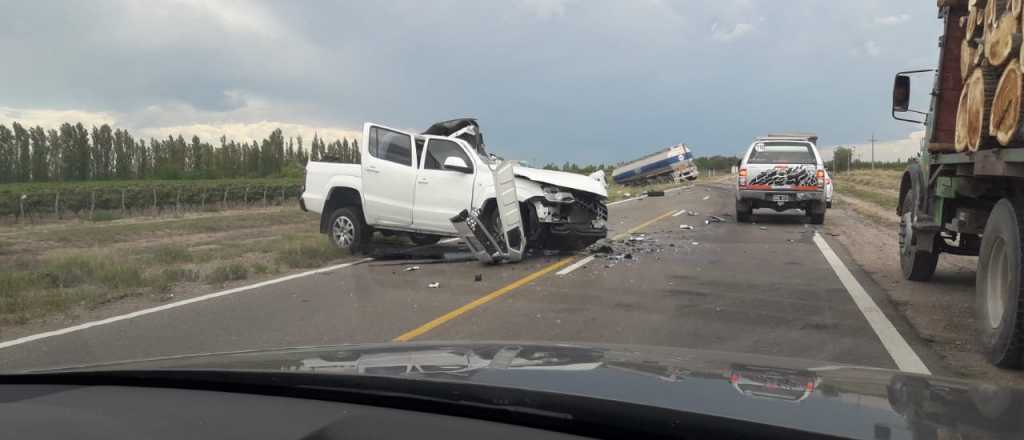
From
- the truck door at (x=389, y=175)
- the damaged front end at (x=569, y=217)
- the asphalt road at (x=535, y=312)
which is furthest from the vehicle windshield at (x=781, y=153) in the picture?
the truck door at (x=389, y=175)

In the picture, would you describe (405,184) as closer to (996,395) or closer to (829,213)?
(996,395)

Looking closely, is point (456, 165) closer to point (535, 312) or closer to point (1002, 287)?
point (535, 312)

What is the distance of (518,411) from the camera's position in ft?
7.26

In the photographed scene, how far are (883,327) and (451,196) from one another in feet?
22.6

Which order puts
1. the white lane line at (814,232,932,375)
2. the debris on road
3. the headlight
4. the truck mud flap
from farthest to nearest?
the debris on road < the headlight < the truck mud flap < the white lane line at (814,232,932,375)

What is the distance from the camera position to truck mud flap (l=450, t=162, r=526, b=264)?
431 inches

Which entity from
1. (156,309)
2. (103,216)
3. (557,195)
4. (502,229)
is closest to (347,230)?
(502,229)

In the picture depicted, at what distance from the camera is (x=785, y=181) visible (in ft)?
60.0

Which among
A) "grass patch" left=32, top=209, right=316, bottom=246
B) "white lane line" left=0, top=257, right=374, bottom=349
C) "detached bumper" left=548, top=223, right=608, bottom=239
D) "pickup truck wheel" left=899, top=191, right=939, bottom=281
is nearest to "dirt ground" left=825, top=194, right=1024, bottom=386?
"pickup truck wheel" left=899, top=191, right=939, bottom=281

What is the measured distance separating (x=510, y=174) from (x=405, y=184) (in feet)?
6.91

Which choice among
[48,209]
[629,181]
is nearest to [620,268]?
[48,209]

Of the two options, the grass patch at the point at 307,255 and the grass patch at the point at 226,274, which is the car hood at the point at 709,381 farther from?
the grass patch at the point at 307,255

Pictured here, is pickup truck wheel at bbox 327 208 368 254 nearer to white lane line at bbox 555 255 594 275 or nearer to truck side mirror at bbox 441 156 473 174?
truck side mirror at bbox 441 156 473 174

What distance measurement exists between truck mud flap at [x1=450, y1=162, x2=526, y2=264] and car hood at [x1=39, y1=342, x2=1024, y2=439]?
749 cm
